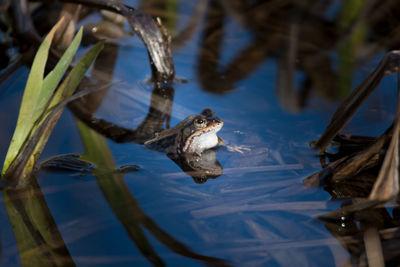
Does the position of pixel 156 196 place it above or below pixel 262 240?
above

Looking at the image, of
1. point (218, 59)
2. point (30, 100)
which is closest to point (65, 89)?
point (30, 100)

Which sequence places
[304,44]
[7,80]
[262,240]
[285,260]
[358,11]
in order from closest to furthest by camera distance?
[285,260]
[262,240]
[7,80]
[304,44]
[358,11]

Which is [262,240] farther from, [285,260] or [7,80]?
[7,80]

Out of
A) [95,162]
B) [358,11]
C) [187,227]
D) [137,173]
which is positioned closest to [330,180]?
[187,227]

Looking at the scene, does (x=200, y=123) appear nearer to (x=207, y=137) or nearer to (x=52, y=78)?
(x=207, y=137)

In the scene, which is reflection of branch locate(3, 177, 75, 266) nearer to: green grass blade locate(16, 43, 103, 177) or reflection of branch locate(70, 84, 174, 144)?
green grass blade locate(16, 43, 103, 177)

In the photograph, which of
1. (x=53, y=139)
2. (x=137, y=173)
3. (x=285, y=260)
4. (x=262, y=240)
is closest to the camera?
(x=285, y=260)

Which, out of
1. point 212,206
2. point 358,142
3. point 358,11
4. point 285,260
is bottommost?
point 285,260
